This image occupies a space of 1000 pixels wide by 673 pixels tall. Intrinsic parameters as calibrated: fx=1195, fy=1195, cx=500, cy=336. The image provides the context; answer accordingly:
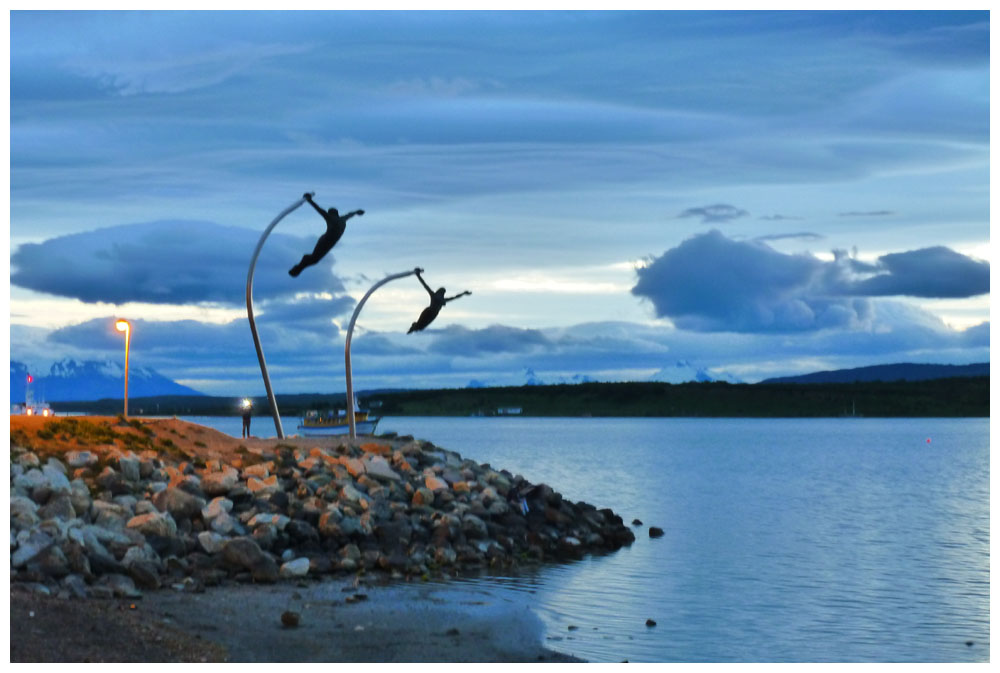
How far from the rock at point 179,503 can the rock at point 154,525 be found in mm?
1102

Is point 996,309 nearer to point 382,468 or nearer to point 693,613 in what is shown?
point 693,613

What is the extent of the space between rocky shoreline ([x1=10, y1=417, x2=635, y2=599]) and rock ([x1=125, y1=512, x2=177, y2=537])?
0.03 m

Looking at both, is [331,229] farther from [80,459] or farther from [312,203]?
[80,459]

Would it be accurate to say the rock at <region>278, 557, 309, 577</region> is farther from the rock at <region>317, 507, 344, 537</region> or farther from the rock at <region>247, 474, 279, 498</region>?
the rock at <region>247, 474, 279, 498</region>

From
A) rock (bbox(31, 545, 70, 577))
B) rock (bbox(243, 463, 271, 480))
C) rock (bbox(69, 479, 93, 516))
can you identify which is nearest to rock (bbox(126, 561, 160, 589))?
rock (bbox(31, 545, 70, 577))

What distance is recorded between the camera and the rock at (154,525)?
19594 millimetres

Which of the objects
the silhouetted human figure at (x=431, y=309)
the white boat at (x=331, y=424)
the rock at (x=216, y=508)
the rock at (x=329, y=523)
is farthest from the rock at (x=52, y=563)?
the white boat at (x=331, y=424)

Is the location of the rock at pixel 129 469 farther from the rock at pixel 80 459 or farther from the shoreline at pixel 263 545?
the rock at pixel 80 459

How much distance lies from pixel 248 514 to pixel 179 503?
127cm

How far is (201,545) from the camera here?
19906mm

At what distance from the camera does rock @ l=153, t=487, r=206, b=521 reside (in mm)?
21094

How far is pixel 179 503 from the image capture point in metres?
21.2

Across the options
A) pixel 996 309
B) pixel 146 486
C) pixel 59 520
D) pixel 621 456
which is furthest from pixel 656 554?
pixel 621 456

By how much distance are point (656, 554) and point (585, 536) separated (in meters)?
2.08
